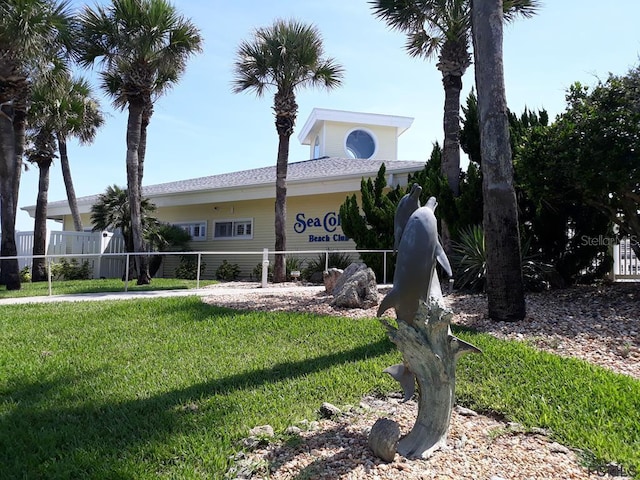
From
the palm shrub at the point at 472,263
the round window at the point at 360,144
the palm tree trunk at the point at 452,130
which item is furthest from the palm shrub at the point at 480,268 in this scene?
the round window at the point at 360,144

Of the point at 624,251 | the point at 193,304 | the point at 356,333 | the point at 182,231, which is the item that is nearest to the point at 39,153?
the point at 182,231

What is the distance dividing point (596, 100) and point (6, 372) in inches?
380

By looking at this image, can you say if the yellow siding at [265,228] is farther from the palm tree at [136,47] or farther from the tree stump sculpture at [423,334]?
the tree stump sculpture at [423,334]

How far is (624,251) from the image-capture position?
37.8 ft

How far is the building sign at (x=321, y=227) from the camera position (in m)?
17.6

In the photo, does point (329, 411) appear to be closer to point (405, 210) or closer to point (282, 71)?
point (405, 210)

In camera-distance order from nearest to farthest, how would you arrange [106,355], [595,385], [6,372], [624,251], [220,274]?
1. [595,385]
2. [6,372]
3. [106,355]
4. [624,251]
5. [220,274]

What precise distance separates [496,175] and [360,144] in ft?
59.6

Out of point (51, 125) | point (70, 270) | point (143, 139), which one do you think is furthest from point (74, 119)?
point (70, 270)

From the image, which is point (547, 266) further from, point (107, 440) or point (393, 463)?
point (107, 440)

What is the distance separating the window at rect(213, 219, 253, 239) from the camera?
19844 mm

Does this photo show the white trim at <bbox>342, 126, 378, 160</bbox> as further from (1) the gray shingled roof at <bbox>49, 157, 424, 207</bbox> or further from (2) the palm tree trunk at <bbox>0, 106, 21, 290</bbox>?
(2) the palm tree trunk at <bbox>0, 106, 21, 290</bbox>

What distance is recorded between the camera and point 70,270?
17.7m

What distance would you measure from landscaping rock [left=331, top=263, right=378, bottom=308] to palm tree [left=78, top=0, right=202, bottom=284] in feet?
25.0
